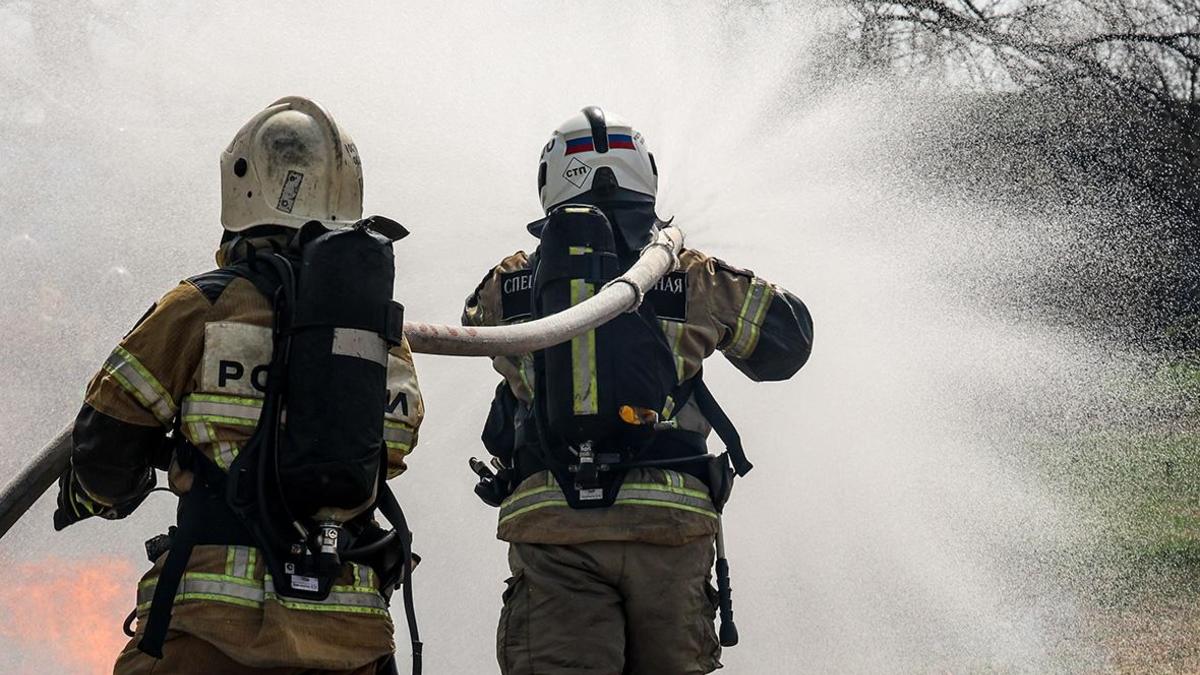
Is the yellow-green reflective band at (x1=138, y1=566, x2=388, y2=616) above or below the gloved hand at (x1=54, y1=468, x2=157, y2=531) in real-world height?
below

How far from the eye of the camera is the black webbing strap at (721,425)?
493cm

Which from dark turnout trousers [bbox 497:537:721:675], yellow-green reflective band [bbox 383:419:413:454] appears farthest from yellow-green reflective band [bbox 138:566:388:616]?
dark turnout trousers [bbox 497:537:721:675]

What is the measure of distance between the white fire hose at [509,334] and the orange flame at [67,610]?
3141 mm

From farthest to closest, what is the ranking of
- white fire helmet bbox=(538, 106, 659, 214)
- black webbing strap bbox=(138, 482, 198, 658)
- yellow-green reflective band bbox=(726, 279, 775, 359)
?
white fire helmet bbox=(538, 106, 659, 214) → yellow-green reflective band bbox=(726, 279, 775, 359) → black webbing strap bbox=(138, 482, 198, 658)

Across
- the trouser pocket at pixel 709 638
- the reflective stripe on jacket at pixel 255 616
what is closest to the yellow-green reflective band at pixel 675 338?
the trouser pocket at pixel 709 638

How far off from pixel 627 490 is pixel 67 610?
142 inches

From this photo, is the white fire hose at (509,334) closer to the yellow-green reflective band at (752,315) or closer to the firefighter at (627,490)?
the firefighter at (627,490)

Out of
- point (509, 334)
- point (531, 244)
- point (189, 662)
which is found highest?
point (531, 244)

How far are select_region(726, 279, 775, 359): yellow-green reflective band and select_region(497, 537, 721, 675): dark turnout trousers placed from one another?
2.59 ft

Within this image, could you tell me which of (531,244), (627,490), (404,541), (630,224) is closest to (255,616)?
(404,541)

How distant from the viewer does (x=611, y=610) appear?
4.62 m

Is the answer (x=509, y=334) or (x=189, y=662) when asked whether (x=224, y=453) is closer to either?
(x=189, y=662)

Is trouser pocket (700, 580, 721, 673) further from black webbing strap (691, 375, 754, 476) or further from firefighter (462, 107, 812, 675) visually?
black webbing strap (691, 375, 754, 476)

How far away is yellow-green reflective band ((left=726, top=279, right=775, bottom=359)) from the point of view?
505 cm
